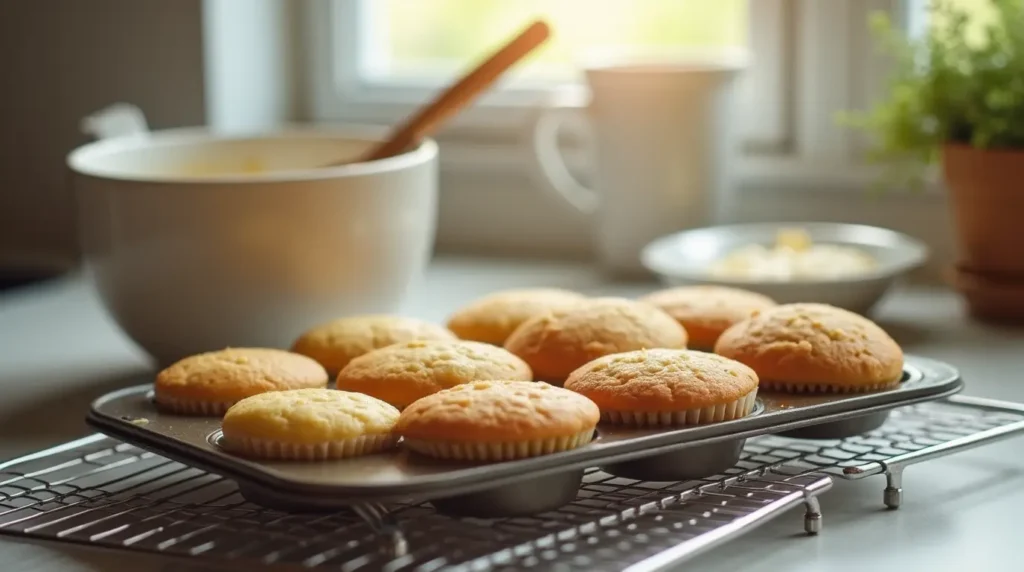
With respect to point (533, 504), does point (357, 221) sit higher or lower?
higher

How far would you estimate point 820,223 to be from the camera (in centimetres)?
153

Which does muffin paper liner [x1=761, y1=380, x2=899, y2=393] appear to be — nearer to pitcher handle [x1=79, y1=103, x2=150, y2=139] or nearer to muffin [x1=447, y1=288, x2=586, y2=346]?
muffin [x1=447, y1=288, x2=586, y2=346]

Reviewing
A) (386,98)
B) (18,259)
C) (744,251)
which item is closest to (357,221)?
(744,251)

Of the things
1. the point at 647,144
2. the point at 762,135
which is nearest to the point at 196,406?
the point at 647,144

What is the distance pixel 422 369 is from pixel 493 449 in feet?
0.48

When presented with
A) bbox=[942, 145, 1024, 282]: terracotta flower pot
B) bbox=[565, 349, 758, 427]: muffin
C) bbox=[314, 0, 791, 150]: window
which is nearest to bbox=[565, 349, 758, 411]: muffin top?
bbox=[565, 349, 758, 427]: muffin

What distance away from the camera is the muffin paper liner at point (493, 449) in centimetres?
71

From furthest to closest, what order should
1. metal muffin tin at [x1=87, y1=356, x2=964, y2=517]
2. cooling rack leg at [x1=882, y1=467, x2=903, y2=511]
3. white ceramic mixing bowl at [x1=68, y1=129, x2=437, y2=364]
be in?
white ceramic mixing bowl at [x1=68, y1=129, x2=437, y2=364] → cooling rack leg at [x1=882, y1=467, x2=903, y2=511] → metal muffin tin at [x1=87, y1=356, x2=964, y2=517]

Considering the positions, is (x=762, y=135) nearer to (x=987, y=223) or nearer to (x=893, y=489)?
(x=987, y=223)

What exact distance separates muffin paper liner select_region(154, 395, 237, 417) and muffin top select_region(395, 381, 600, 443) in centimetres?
15

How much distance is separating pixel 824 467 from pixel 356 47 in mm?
1097

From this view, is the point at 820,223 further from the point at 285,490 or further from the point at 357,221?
the point at 285,490

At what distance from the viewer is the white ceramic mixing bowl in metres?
1.07

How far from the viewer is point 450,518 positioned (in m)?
0.76
